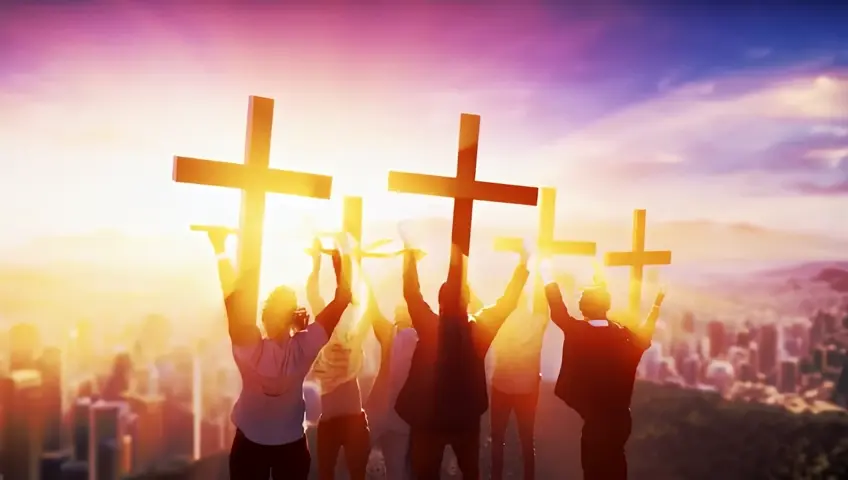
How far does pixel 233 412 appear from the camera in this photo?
3861mm

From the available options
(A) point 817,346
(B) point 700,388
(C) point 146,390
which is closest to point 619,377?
(B) point 700,388

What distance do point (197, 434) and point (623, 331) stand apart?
51.0 feet

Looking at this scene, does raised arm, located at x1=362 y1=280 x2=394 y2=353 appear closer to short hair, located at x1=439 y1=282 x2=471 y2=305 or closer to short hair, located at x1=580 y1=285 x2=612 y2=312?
short hair, located at x1=439 y1=282 x2=471 y2=305

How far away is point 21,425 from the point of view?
15.9 meters

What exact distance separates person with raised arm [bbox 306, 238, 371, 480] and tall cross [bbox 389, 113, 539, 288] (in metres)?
0.90

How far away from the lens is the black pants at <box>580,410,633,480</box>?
4953 millimetres

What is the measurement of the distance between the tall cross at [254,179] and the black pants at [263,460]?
82 cm

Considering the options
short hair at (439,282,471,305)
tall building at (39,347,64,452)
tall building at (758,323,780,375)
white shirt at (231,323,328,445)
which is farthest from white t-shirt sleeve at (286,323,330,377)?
tall building at (758,323,780,375)

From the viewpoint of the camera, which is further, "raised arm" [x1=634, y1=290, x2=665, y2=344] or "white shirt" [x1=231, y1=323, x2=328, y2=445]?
"raised arm" [x1=634, y1=290, x2=665, y2=344]

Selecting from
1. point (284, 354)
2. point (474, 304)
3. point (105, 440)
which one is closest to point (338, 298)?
point (284, 354)

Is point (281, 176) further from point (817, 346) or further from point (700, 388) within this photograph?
point (817, 346)

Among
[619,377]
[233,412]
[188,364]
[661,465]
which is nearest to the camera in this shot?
[233,412]

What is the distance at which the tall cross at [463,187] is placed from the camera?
16.5ft

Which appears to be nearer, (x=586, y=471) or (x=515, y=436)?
(x=586, y=471)
